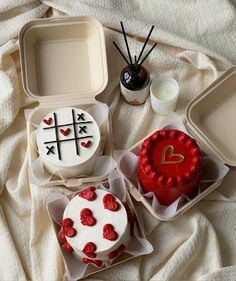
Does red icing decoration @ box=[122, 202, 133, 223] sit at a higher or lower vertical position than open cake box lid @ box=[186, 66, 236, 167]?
lower

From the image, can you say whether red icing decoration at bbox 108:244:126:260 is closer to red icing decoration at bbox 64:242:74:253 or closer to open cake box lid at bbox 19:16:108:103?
red icing decoration at bbox 64:242:74:253

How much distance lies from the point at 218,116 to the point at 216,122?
0.02 m

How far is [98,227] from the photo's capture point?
1.03 meters

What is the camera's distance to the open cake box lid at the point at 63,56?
3.96ft

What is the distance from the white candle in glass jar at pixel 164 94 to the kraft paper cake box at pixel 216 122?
0.04 metres

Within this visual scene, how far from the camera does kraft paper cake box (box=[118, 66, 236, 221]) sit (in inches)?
44.0

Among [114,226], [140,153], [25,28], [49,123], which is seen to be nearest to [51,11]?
[25,28]

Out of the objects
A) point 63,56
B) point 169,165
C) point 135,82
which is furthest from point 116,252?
point 63,56

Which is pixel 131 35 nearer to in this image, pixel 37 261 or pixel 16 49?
pixel 16 49

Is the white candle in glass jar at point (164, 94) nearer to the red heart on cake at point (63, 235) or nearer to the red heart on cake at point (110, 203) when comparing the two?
the red heart on cake at point (110, 203)

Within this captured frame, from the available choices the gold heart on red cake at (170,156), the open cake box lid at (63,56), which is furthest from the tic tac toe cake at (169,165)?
the open cake box lid at (63,56)

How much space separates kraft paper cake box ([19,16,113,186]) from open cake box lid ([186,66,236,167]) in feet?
0.65

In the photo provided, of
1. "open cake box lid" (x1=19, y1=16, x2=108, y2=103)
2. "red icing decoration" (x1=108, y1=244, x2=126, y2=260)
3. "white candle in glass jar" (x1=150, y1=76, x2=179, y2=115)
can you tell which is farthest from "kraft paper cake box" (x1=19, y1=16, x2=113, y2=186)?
"red icing decoration" (x1=108, y1=244, x2=126, y2=260)

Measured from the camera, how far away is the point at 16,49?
124cm
